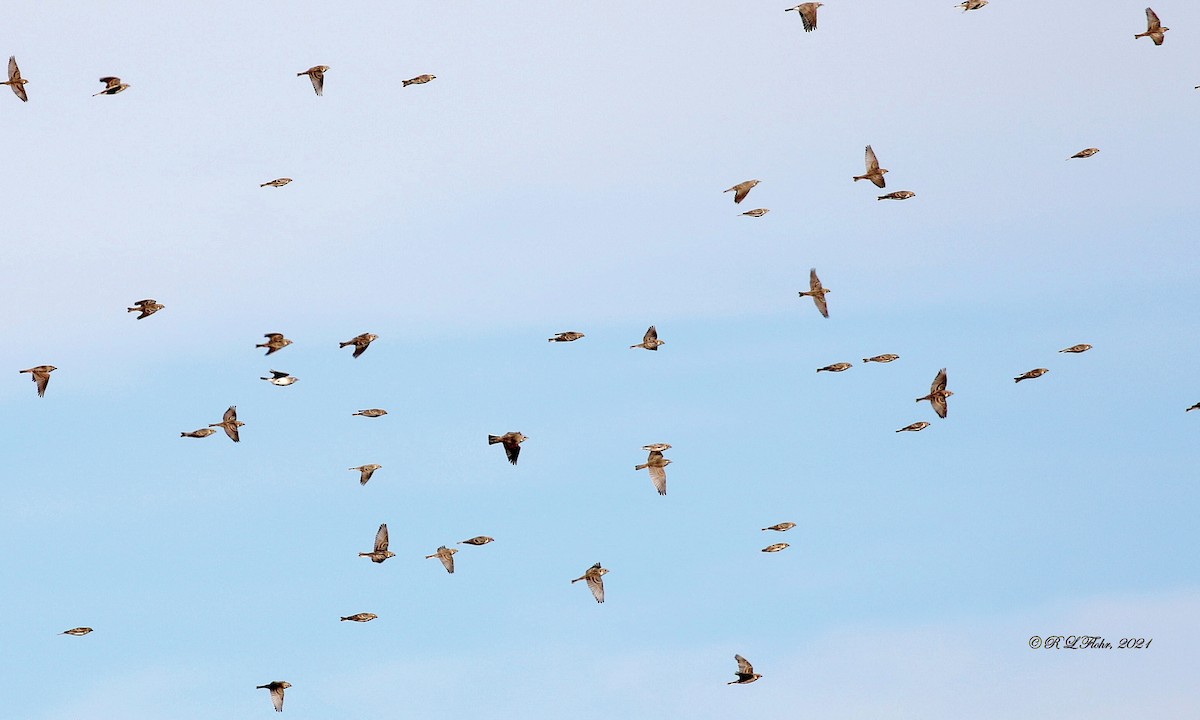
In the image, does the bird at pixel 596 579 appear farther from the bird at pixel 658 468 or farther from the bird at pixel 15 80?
the bird at pixel 15 80

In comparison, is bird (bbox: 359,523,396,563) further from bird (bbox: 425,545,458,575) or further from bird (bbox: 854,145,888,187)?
bird (bbox: 854,145,888,187)

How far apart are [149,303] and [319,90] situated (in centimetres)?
1487

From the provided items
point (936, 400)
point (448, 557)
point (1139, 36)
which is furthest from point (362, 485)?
point (1139, 36)

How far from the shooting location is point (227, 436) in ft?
519

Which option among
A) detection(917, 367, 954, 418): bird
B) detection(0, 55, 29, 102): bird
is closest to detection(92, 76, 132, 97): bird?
detection(0, 55, 29, 102): bird

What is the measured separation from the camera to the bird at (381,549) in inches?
6412

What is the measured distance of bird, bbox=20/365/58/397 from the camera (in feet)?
537

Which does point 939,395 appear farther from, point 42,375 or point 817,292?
point 42,375

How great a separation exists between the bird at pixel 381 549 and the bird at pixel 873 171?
3387 centimetres

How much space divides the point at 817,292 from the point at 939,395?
885 centimetres

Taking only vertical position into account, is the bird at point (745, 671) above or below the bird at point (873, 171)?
below

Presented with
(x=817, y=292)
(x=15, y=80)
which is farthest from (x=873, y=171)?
(x=15, y=80)

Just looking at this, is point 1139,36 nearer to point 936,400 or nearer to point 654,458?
point 936,400

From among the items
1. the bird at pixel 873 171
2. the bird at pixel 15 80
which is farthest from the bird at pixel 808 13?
the bird at pixel 15 80
